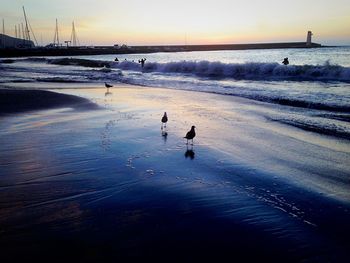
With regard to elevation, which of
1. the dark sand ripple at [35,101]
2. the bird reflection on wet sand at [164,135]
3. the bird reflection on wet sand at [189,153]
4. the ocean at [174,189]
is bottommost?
the dark sand ripple at [35,101]

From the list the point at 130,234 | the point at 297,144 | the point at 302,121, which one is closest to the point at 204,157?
the point at 297,144

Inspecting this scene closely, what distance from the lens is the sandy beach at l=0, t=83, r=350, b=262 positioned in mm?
4301

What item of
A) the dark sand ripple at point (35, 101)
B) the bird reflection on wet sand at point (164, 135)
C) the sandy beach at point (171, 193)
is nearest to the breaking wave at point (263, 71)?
the dark sand ripple at point (35, 101)

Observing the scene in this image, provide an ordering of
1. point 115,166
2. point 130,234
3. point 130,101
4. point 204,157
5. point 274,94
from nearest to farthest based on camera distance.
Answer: point 130,234 → point 115,166 → point 204,157 → point 130,101 → point 274,94

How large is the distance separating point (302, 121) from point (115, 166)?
273 inches

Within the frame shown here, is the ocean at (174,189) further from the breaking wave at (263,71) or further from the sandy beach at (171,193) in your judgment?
the breaking wave at (263,71)

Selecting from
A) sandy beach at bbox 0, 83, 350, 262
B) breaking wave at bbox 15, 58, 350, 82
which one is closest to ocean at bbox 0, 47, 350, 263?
sandy beach at bbox 0, 83, 350, 262

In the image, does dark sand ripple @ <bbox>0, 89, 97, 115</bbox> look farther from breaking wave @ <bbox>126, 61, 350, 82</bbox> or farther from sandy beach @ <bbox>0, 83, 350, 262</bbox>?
breaking wave @ <bbox>126, 61, 350, 82</bbox>

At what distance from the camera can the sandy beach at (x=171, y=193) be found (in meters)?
4.30

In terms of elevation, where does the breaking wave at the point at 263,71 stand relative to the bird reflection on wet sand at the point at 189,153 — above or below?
above

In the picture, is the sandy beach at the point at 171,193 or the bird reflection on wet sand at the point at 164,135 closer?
the sandy beach at the point at 171,193

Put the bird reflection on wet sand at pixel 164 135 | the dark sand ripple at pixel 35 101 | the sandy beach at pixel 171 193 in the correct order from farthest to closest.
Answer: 1. the dark sand ripple at pixel 35 101
2. the bird reflection on wet sand at pixel 164 135
3. the sandy beach at pixel 171 193

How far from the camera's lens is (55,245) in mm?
4277

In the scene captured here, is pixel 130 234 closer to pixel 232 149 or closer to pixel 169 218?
pixel 169 218
